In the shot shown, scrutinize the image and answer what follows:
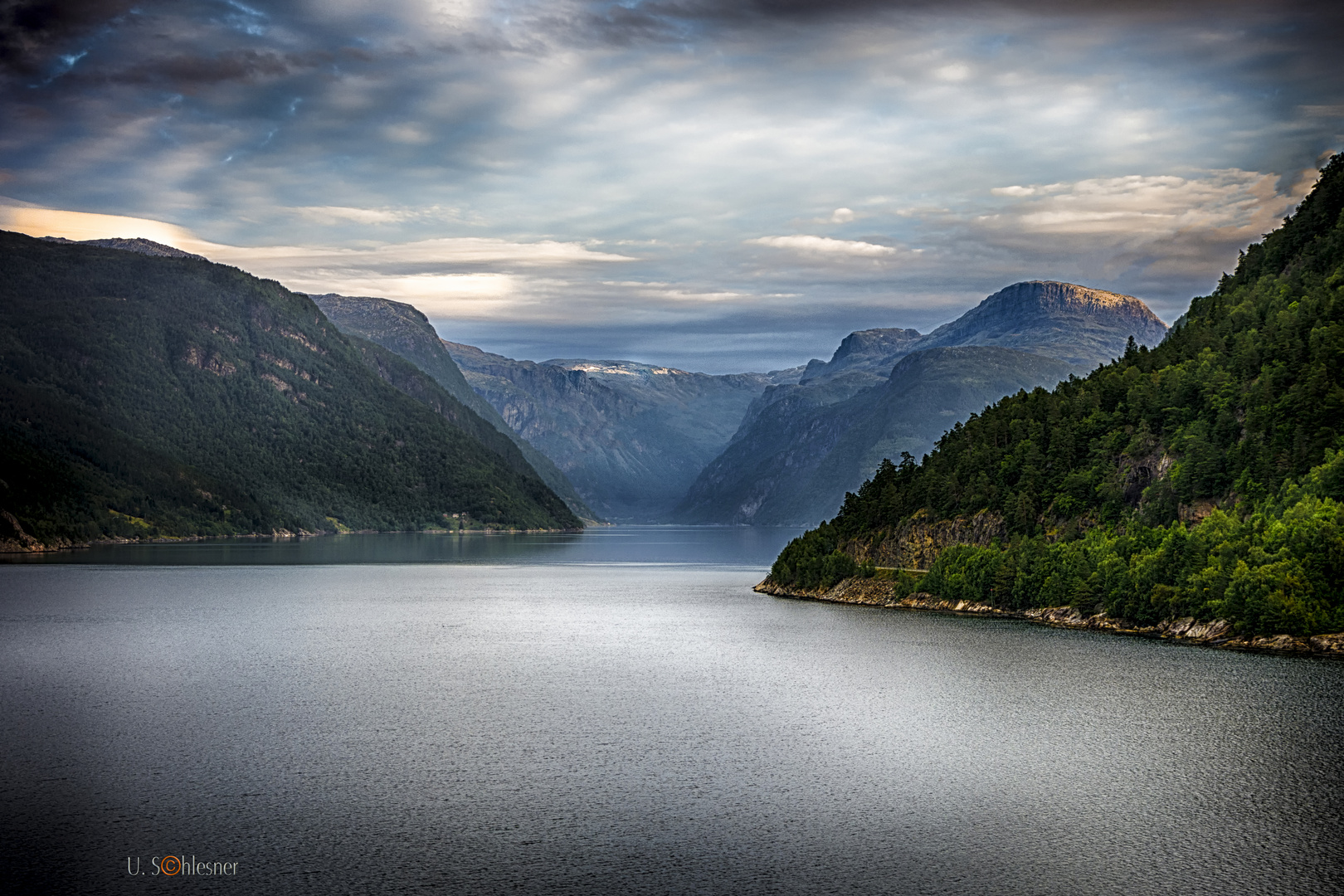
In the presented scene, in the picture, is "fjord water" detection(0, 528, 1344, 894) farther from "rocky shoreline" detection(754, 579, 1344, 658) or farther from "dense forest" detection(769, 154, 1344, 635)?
"dense forest" detection(769, 154, 1344, 635)

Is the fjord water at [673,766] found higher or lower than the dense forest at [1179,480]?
lower

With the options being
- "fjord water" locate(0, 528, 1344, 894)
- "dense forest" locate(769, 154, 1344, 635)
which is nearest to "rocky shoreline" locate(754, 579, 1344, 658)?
"dense forest" locate(769, 154, 1344, 635)

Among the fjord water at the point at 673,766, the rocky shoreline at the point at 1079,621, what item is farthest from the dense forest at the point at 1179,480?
the fjord water at the point at 673,766

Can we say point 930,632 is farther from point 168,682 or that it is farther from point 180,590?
point 180,590

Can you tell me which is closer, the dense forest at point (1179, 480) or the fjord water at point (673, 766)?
the fjord water at point (673, 766)

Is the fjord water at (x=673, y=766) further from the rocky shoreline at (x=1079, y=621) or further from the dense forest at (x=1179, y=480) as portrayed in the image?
the dense forest at (x=1179, y=480)

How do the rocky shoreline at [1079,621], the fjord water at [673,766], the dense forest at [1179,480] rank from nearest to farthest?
the fjord water at [673,766], the rocky shoreline at [1079,621], the dense forest at [1179,480]

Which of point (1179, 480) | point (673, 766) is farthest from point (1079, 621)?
point (673, 766)
